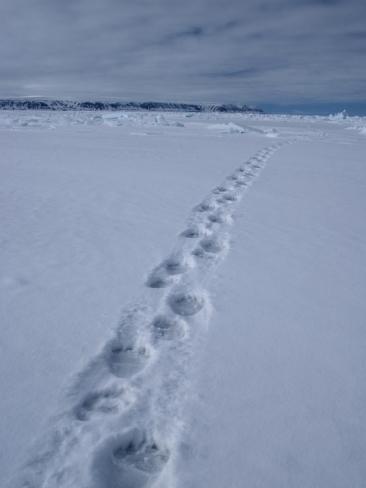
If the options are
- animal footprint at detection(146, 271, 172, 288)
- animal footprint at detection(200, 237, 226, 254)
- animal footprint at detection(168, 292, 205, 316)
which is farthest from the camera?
animal footprint at detection(200, 237, 226, 254)

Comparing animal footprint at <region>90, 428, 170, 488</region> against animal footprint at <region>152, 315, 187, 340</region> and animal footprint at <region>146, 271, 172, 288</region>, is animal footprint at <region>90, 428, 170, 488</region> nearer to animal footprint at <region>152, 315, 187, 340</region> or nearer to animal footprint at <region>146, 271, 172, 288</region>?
animal footprint at <region>152, 315, 187, 340</region>

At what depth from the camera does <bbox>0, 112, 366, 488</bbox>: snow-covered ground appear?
1148mm

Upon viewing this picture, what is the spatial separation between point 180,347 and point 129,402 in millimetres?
371

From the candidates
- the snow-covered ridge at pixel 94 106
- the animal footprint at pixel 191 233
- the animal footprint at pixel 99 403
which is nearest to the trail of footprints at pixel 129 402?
the animal footprint at pixel 99 403

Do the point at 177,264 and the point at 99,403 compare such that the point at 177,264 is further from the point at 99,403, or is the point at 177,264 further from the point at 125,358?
the point at 99,403

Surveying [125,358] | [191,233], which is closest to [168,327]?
[125,358]

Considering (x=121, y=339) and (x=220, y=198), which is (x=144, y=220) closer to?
(x=220, y=198)

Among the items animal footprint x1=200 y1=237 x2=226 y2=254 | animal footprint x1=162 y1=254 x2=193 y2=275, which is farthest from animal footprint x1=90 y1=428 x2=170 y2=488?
animal footprint x1=200 y1=237 x2=226 y2=254

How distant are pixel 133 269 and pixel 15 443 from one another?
50.7 inches

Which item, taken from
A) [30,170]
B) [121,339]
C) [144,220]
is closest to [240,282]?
[121,339]

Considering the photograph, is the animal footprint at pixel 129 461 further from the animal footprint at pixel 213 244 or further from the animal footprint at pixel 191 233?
the animal footprint at pixel 191 233

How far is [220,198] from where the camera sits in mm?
4184

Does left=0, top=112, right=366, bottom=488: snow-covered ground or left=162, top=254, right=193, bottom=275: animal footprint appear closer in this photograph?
left=0, top=112, right=366, bottom=488: snow-covered ground

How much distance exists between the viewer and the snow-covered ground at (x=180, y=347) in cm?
115
